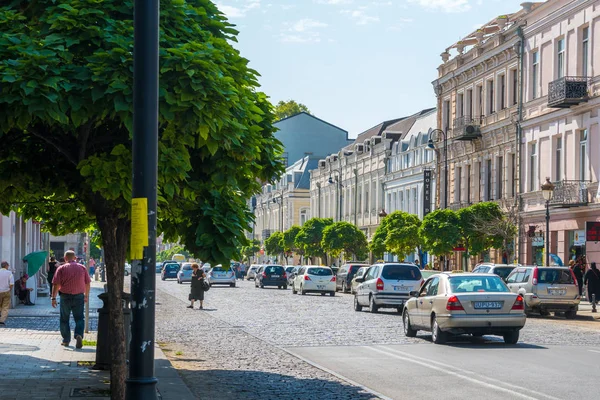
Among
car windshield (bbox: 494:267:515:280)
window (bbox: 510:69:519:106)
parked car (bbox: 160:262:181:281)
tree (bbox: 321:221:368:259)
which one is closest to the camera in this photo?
car windshield (bbox: 494:267:515:280)

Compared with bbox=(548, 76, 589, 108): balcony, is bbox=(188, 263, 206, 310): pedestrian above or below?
below

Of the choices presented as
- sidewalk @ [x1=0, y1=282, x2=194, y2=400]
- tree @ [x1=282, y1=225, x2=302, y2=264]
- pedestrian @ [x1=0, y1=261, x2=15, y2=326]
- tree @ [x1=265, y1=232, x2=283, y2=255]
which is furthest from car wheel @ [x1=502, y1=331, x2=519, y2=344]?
tree @ [x1=265, y1=232, x2=283, y2=255]

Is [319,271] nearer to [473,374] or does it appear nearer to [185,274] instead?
[185,274]

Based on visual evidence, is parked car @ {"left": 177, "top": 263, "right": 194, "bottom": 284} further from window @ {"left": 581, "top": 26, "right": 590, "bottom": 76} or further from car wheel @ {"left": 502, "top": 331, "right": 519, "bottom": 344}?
car wheel @ {"left": 502, "top": 331, "right": 519, "bottom": 344}

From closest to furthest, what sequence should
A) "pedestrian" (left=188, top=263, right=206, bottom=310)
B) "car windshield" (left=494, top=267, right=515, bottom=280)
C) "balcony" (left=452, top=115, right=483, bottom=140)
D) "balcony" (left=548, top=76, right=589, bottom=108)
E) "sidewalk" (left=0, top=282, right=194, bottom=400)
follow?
"sidewalk" (left=0, top=282, right=194, bottom=400)
"car windshield" (left=494, top=267, right=515, bottom=280)
"pedestrian" (left=188, top=263, right=206, bottom=310)
"balcony" (left=548, top=76, right=589, bottom=108)
"balcony" (left=452, top=115, right=483, bottom=140)

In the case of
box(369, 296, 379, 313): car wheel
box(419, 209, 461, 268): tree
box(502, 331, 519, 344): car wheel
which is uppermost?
box(419, 209, 461, 268): tree

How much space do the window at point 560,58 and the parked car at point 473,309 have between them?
26.5m

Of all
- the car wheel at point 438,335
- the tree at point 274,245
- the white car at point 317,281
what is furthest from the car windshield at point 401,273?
the tree at point 274,245

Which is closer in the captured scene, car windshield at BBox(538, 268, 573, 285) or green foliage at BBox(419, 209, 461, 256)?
car windshield at BBox(538, 268, 573, 285)

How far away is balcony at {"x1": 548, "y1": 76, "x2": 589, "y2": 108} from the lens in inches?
1750

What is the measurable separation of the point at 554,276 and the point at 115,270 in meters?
22.3

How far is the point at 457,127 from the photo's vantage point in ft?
199

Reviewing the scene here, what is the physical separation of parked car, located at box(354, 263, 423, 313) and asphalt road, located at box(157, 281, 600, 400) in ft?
8.38

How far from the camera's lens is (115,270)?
1358 centimetres
